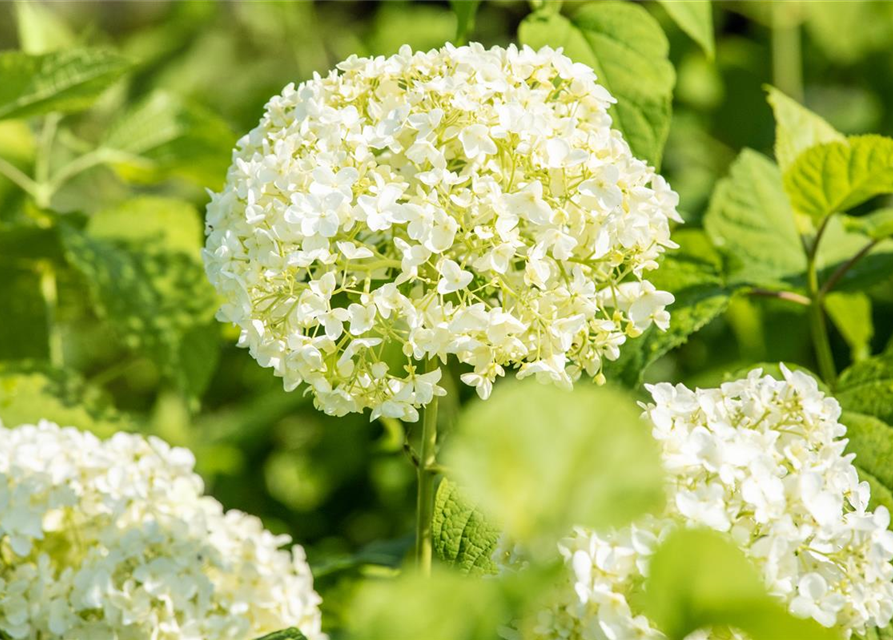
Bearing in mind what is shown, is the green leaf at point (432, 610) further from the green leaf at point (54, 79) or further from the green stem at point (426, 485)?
the green leaf at point (54, 79)

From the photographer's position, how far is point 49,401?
175 centimetres

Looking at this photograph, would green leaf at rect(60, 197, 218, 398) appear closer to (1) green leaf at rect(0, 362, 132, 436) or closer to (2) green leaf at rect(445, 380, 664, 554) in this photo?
(1) green leaf at rect(0, 362, 132, 436)

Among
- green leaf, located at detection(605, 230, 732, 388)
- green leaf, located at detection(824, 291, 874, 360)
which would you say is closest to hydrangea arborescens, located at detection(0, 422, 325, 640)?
green leaf, located at detection(605, 230, 732, 388)

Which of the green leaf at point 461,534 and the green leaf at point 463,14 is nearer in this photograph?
the green leaf at point 461,534

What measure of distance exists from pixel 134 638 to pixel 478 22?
9.83ft

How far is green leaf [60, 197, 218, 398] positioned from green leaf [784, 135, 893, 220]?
3.14 feet

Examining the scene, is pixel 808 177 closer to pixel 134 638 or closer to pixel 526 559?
pixel 526 559

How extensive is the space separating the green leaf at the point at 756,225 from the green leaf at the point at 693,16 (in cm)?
31

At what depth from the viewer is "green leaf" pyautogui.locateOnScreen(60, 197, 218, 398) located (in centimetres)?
175

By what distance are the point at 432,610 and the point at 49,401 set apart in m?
1.29

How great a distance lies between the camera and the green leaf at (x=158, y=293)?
1747mm

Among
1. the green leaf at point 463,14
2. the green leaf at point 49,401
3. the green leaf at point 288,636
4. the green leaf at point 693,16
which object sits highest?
the green leaf at point 463,14

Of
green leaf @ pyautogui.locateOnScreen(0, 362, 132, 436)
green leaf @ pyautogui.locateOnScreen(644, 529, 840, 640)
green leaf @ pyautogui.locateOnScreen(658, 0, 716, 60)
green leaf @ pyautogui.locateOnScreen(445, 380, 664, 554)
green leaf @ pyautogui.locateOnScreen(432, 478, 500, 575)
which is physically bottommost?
green leaf @ pyautogui.locateOnScreen(0, 362, 132, 436)

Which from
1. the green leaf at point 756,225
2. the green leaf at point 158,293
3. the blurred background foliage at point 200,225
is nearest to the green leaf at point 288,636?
the blurred background foliage at point 200,225
